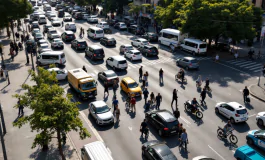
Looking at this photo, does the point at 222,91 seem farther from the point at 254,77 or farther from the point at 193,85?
the point at 254,77

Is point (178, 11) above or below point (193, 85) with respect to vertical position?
above

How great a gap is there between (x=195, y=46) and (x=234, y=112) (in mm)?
22014

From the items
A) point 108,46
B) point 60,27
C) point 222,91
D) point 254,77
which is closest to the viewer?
point 222,91

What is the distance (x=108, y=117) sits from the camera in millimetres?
23844

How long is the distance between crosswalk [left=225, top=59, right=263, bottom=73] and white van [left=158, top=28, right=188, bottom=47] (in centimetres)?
974

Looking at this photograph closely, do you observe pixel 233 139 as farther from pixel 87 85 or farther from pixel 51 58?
pixel 51 58

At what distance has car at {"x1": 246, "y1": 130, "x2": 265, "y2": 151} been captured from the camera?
804 inches

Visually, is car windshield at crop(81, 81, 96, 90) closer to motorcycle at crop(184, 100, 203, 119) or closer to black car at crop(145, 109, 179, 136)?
black car at crop(145, 109, 179, 136)

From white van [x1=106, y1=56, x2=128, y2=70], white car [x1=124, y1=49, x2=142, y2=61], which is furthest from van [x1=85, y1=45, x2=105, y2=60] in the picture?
white van [x1=106, y1=56, x2=128, y2=70]

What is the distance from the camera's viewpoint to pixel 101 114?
24156 millimetres

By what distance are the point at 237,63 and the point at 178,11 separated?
1659cm

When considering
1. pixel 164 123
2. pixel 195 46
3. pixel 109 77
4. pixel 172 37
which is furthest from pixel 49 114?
pixel 172 37

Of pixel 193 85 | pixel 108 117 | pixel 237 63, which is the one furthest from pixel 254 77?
pixel 108 117

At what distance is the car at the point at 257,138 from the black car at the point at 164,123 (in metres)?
5.51
